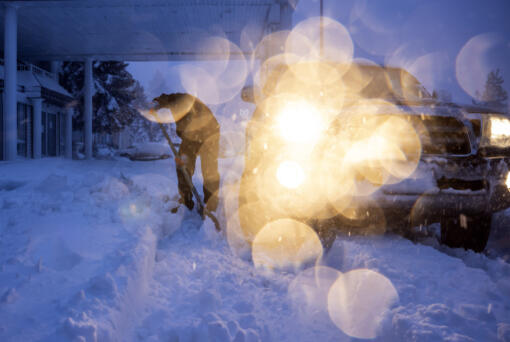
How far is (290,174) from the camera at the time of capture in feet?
8.98

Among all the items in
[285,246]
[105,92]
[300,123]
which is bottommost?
[285,246]

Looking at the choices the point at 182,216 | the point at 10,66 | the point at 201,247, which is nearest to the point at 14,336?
the point at 201,247

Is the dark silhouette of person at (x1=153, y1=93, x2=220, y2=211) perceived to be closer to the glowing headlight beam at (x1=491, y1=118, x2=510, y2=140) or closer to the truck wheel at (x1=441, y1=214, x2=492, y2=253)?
the truck wheel at (x1=441, y1=214, x2=492, y2=253)

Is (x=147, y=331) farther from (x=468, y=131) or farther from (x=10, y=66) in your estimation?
(x=10, y=66)

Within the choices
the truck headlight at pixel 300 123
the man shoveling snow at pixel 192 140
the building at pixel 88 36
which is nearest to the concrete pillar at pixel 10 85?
the building at pixel 88 36

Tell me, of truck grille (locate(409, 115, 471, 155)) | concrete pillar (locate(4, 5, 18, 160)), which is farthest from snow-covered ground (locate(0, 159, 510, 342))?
concrete pillar (locate(4, 5, 18, 160))

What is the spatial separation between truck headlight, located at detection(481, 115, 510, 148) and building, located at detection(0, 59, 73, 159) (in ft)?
50.6

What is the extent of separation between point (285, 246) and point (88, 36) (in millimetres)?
14248

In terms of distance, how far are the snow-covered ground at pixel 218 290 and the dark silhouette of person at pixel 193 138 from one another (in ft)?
4.85

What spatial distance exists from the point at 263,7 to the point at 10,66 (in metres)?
8.84

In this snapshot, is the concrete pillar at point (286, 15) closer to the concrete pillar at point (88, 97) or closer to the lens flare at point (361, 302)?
the lens flare at point (361, 302)

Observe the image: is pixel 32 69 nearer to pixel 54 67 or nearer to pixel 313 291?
pixel 54 67

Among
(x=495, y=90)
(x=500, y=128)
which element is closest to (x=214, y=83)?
(x=495, y=90)

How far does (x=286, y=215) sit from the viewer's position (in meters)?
2.77
